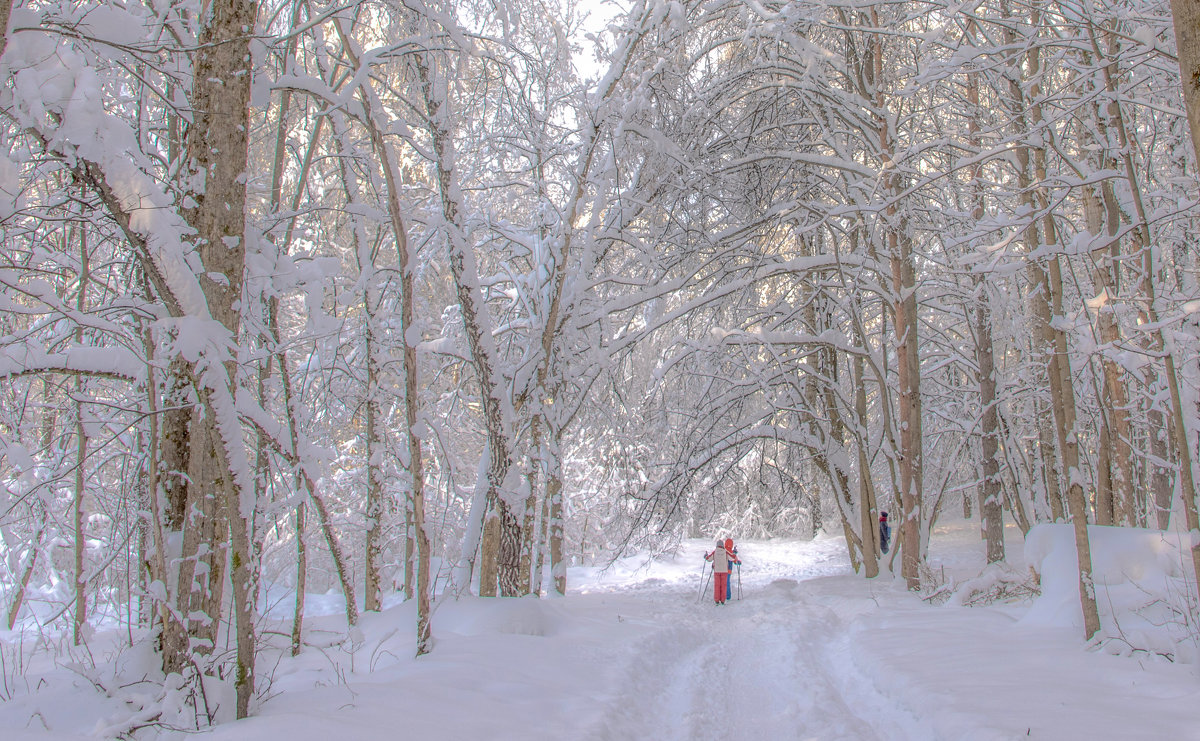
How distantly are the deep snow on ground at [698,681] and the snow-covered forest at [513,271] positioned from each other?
0.31 metres

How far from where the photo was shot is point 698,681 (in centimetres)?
579

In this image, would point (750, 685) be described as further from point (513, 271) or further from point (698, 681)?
point (513, 271)

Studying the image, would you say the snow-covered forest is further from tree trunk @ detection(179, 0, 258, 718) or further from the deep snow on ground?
the deep snow on ground

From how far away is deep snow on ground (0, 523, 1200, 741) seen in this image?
12.0 ft

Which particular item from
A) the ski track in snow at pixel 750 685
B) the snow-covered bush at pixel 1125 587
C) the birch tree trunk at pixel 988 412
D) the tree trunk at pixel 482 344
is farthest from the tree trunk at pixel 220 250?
the birch tree trunk at pixel 988 412

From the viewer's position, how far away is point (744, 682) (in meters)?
5.77

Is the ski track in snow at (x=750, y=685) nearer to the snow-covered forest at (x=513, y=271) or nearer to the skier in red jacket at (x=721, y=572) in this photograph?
the skier in red jacket at (x=721, y=572)

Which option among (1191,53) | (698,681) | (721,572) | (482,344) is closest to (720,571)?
(721,572)

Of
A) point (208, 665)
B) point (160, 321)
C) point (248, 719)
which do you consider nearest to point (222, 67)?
point (160, 321)

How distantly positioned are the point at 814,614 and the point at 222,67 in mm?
7881

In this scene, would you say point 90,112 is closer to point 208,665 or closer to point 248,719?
point 208,665

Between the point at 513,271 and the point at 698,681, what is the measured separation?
5.13 m

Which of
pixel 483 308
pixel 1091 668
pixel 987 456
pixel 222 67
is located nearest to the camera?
pixel 222 67

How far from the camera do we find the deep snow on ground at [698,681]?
3666mm
